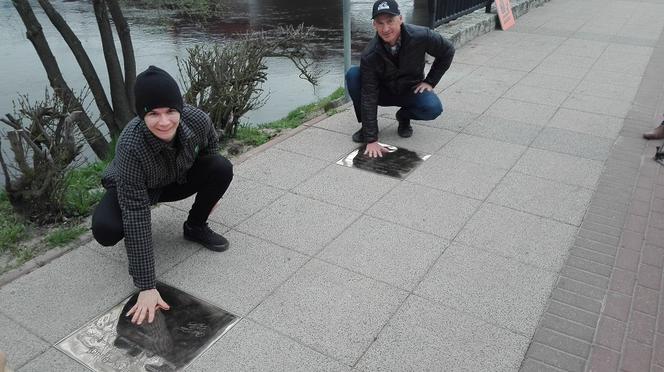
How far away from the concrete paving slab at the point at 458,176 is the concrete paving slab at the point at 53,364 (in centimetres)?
262

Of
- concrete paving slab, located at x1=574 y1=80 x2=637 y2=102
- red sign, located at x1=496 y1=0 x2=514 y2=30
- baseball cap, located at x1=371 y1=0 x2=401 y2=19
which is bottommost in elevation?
concrete paving slab, located at x1=574 y1=80 x2=637 y2=102

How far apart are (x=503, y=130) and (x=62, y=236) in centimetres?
384

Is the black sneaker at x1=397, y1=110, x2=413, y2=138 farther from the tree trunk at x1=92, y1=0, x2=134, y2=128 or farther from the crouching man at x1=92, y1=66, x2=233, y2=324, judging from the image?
the tree trunk at x1=92, y1=0, x2=134, y2=128

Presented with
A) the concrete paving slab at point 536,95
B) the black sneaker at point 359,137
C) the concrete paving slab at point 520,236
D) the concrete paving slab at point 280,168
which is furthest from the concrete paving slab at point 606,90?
the concrete paving slab at point 280,168

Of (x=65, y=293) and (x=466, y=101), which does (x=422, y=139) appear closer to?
(x=466, y=101)

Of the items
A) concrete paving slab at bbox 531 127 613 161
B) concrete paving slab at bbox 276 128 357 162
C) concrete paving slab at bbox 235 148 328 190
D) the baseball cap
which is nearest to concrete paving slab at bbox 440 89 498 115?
concrete paving slab at bbox 531 127 613 161

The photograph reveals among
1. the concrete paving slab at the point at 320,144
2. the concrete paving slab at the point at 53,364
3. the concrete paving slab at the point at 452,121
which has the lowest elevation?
the concrete paving slab at the point at 452,121

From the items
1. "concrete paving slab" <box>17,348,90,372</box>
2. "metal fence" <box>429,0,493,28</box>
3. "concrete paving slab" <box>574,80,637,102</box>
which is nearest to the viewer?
"concrete paving slab" <box>17,348,90,372</box>

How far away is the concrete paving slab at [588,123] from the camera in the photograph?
529 centimetres

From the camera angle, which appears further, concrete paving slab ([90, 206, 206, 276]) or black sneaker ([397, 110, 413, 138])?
black sneaker ([397, 110, 413, 138])

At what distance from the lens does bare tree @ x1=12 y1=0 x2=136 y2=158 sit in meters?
4.70

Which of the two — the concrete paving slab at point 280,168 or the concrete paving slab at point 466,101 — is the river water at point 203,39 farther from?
the concrete paving slab at point 466,101

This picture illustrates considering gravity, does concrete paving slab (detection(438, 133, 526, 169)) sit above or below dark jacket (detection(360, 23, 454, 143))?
below

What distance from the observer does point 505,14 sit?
9.75 metres
